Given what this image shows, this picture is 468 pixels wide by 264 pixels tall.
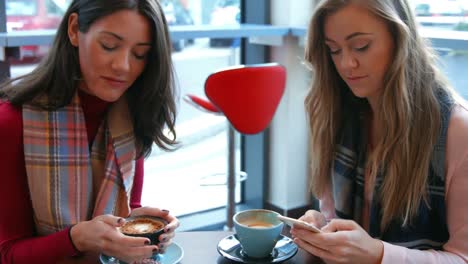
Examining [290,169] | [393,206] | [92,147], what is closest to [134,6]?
[92,147]

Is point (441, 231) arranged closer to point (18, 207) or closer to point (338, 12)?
point (338, 12)

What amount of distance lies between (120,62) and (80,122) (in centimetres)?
23

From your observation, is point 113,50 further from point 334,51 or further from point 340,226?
point 340,226

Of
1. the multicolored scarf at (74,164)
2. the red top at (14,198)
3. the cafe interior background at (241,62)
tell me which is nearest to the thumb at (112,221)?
the red top at (14,198)

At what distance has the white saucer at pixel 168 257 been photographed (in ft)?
4.01

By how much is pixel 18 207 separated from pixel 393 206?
91 centimetres

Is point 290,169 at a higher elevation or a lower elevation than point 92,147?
lower

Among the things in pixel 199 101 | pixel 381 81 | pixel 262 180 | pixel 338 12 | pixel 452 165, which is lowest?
pixel 262 180

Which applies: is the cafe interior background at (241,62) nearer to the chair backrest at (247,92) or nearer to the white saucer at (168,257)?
the chair backrest at (247,92)

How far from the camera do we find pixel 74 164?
150 cm

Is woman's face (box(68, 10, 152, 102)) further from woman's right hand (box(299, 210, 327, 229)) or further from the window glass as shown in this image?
the window glass

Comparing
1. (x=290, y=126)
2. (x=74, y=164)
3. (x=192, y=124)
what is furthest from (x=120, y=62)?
(x=192, y=124)

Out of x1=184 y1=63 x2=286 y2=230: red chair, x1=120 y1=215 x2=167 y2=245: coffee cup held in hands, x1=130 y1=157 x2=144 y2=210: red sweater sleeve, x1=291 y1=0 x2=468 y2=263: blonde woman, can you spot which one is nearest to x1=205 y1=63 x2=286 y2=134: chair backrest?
x1=184 y1=63 x2=286 y2=230: red chair

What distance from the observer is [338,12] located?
1438mm
